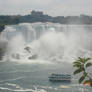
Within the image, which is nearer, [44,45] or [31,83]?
[31,83]

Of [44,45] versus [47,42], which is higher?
[47,42]

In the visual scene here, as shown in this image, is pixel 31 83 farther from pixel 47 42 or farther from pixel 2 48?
pixel 47 42

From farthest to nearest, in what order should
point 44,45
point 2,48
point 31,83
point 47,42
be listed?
point 47,42
point 44,45
point 2,48
point 31,83

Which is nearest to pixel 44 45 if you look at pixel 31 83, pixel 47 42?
pixel 47 42

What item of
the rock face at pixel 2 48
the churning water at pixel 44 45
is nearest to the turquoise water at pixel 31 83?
the churning water at pixel 44 45

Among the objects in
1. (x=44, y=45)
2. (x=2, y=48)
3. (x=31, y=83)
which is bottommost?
(x=31, y=83)

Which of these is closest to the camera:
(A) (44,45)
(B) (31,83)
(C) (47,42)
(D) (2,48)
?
(B) (31,83)

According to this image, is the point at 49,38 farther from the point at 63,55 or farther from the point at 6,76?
the point at 6,76

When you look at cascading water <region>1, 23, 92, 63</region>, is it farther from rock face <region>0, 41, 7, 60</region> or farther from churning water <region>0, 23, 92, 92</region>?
rock face <region>0, 41, 7, 60</region>

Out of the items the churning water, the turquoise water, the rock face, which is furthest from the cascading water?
the turquoise water

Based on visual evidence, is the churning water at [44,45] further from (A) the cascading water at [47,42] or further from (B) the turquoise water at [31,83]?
(B) the turquoise water at [31,83]
